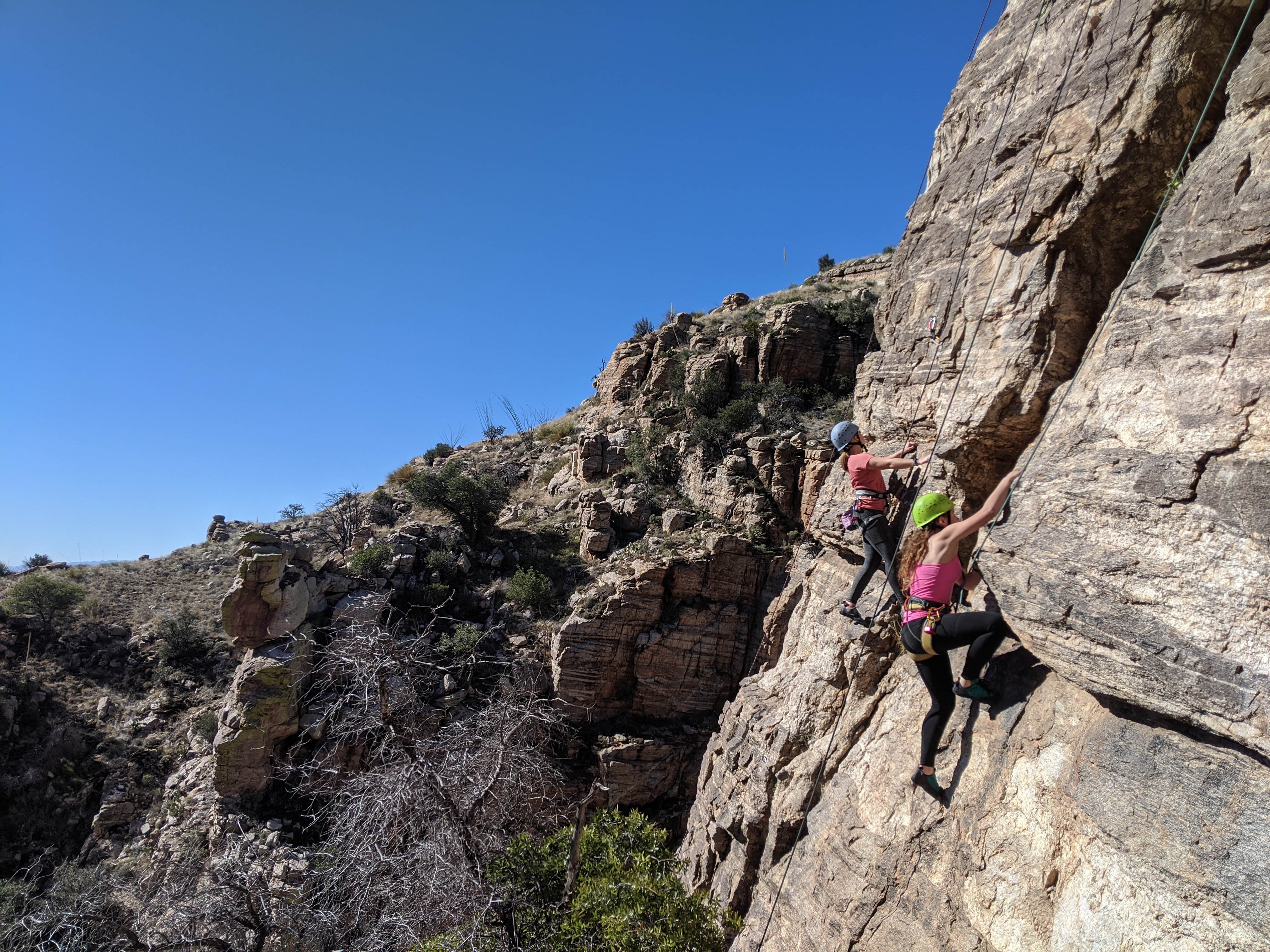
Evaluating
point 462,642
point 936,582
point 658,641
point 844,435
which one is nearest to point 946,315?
point 844,435

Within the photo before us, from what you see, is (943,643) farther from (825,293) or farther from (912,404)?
(825,293)

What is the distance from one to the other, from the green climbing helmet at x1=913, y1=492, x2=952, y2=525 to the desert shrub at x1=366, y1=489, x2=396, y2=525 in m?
21.0

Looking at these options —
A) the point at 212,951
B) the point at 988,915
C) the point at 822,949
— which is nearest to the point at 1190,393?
the point at 988,915

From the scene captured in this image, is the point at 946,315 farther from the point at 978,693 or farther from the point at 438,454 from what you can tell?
the point at 438,454

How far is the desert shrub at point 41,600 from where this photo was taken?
19703 mm

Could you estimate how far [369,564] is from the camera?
1795 centimetres

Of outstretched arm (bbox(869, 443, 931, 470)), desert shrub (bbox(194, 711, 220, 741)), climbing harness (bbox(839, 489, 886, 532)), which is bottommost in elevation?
desert shrub (bbox(194, 711, 220, 741))

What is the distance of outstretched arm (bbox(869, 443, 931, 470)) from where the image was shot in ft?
21.5

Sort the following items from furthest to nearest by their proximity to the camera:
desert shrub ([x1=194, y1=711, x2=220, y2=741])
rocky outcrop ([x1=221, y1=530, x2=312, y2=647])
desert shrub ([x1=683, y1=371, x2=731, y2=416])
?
desert shrub ([x1=683, y1=371, x2=731, y2=416])
desert shrub ([x1=194, y1=711, x2=220, y2=741])
rocky outcrop ([x1=221, y1=530, x2=312, y2=647])

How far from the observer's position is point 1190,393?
4.22 meters

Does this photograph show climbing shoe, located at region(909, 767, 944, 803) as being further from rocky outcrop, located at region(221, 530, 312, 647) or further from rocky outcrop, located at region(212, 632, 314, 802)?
rocky outcrop, located at region(221, 530, 312, 647)

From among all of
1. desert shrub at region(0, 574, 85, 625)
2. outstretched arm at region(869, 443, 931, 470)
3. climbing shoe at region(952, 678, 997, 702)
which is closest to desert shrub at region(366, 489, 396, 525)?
desert shrub at region(0, 574, 85, 625)

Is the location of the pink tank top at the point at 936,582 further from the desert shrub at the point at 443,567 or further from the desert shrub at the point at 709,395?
the desert shrub at the point at 709,395

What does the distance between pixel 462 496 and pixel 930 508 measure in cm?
1731
